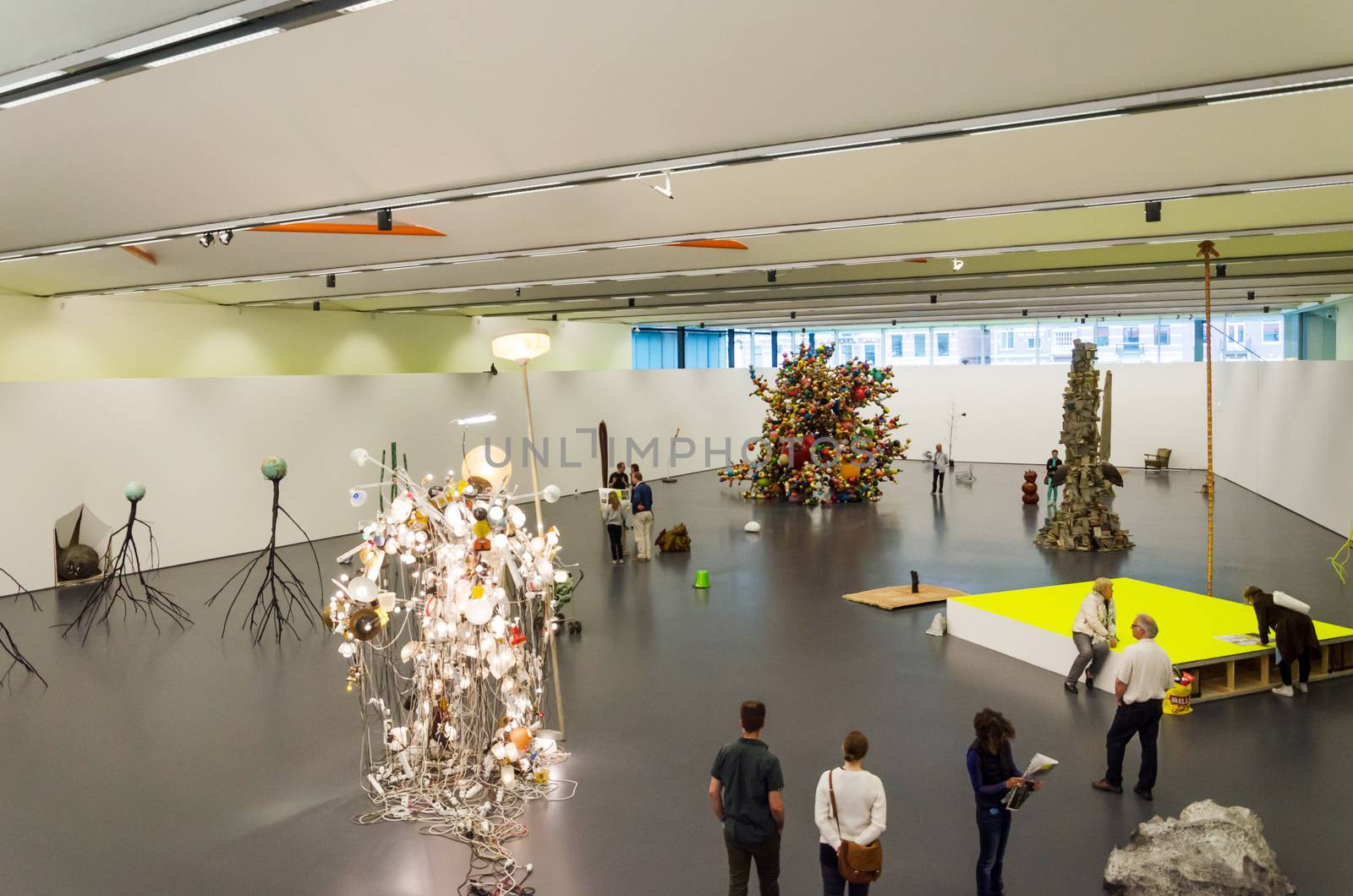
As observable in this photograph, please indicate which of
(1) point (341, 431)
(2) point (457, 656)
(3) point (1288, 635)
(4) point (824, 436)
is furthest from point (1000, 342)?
(2) point (457, 656)

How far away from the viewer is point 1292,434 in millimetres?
16172

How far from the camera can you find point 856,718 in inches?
266

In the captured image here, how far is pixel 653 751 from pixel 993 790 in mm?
2474

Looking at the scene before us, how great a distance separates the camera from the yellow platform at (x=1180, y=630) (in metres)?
7.20

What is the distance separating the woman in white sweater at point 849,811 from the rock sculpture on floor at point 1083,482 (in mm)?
10005

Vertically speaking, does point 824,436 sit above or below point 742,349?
below

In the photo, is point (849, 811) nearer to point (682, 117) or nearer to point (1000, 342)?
point (682, 117)

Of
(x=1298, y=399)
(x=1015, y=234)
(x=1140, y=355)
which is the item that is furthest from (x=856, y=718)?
(x=1140, y=355)

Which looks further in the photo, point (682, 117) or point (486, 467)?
point (486, 467)

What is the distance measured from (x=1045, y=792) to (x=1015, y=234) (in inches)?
201

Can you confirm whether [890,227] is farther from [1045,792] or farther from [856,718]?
[1045,792]

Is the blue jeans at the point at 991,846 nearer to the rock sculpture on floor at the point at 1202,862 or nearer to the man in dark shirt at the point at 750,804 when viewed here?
the rock sculpture on floor at the point at 1202,862

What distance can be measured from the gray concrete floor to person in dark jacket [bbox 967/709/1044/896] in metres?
0.23

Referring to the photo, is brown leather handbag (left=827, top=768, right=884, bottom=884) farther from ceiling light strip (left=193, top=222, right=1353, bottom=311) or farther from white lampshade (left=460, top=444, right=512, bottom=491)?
ceiling light strip (left=193, top=222, right=1353, bottom=311)
